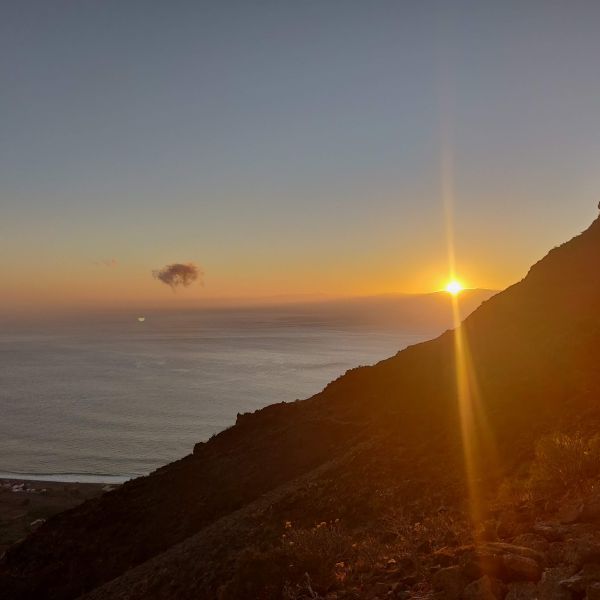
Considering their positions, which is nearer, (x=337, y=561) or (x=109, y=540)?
(x=337, y=561)

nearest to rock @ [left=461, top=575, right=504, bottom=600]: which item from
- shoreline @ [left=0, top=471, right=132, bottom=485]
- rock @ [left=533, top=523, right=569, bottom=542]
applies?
rock @ [left=533, top=523, right=569, bottom=542]

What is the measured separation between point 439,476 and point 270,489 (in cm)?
1069

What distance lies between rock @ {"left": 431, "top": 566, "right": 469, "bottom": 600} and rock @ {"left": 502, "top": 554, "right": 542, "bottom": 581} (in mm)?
669

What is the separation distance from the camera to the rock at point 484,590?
23.8 ft

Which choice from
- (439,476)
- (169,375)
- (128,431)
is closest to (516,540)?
(439,476)

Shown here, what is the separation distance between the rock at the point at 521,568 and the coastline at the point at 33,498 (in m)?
48.6

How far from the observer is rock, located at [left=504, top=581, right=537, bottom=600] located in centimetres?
715

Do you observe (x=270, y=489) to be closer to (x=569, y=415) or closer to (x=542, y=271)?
(x=569, y=415)

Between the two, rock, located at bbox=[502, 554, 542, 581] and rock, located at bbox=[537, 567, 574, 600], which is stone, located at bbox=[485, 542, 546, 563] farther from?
rock, located at bbox=[537, 567, 574, 600]

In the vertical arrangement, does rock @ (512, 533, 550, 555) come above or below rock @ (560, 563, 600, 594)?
below

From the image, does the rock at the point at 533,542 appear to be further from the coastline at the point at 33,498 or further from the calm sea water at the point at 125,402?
the calm sea water at the point at 125,402

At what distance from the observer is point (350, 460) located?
78.1 ft

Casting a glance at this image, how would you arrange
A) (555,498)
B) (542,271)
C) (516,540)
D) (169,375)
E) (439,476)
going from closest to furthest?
(516,540)
(555,498)
(439,476)
(542,271)
(169,375)

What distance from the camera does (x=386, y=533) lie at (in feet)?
46.9
